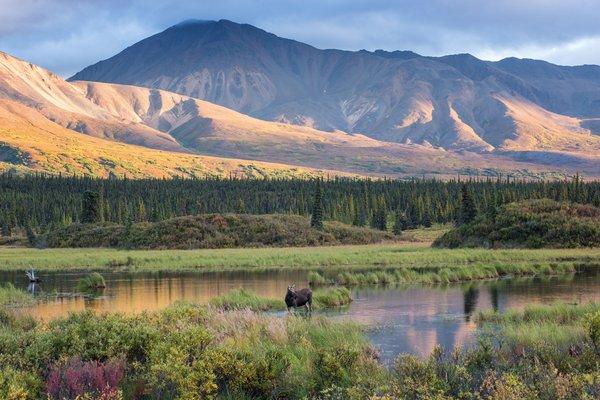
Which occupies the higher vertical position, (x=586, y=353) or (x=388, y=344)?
(x=586, y=353)

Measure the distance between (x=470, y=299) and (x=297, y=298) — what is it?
10662 mm

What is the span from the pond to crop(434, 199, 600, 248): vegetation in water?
2343 cm

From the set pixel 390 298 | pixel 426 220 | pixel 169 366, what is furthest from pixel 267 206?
pixel 169 366

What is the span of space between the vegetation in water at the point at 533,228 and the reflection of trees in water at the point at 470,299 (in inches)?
1275

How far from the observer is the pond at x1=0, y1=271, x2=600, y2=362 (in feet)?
98.9

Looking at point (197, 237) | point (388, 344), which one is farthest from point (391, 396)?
point (197, 237)

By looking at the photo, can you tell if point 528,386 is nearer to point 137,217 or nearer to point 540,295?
point 540,295

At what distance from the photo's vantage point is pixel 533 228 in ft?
261

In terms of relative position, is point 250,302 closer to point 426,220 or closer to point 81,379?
point 81,379

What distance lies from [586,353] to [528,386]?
12.1ft

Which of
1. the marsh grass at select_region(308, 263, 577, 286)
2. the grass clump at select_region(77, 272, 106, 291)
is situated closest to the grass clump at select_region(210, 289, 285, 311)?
the marsh grass at select_region(308, 263, 577, 286)

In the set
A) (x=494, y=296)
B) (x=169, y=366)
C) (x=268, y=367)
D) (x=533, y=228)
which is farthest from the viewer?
(x=533, y=228)

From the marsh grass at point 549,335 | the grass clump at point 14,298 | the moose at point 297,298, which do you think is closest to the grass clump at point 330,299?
the moose at point 297,298

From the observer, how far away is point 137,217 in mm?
162375
